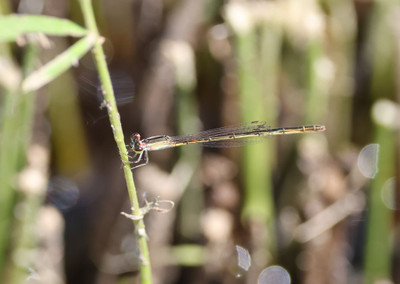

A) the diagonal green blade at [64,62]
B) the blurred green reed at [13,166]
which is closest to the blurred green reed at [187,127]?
the blurred green reed at [13,166]

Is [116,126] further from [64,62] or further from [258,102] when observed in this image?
[258,102]

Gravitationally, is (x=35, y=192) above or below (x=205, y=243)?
above

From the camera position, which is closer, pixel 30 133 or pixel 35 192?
pixel 35 192

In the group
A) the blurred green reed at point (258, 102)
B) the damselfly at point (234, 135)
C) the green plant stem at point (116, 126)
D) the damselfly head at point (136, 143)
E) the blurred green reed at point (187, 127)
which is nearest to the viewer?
the green plant stem at point (116, 126)

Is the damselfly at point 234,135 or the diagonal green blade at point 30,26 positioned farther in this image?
the damselfly at point 234,135

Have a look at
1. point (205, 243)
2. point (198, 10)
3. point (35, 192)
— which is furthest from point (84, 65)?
point (205, 243)

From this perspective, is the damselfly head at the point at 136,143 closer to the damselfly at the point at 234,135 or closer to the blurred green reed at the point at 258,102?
the damselfly at the point at 234,135

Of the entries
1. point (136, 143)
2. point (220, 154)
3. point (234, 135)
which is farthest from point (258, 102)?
point (136, 143)

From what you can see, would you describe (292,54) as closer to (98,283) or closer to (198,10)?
(198,10)

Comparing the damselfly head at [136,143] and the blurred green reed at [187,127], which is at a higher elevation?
the blurred green reed at [187,127]
